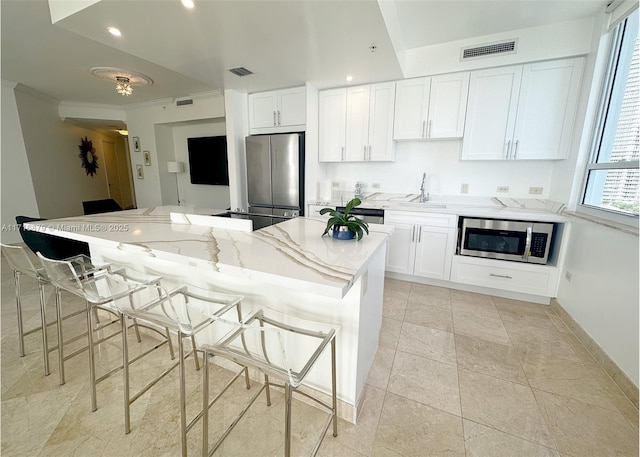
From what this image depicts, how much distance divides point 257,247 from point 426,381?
4.49 feet

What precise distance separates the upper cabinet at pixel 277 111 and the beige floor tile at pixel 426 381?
2.97 meters

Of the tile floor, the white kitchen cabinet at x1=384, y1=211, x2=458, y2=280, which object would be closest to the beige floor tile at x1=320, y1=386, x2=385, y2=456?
the tile floor

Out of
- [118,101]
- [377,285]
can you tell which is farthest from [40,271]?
[118,101]

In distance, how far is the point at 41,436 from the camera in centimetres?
131

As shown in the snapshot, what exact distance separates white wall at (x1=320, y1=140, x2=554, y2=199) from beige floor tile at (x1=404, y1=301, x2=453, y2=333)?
1550mm

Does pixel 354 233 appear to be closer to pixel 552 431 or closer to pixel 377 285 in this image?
pixel 377 285

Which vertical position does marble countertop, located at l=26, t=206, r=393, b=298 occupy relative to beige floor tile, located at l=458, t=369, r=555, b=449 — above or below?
above

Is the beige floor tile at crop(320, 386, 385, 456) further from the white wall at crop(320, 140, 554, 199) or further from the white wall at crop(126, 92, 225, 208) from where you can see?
the white wall at crop(126, 92, 225, 208)

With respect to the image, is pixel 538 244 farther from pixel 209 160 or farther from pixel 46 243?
pixel 209 160

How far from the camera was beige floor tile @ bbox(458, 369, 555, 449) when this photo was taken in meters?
1.35

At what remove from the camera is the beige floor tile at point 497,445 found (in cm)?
123

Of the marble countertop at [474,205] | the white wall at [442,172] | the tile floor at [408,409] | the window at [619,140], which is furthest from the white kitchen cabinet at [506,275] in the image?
the white wall at [442,172]

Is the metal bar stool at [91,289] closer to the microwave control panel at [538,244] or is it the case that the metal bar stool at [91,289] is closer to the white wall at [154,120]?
the microwave control panel at [538,244]

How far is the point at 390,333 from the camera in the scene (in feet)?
7.06
